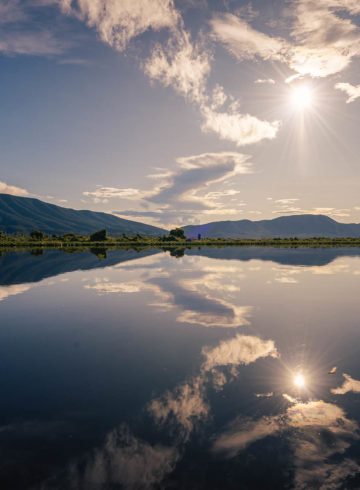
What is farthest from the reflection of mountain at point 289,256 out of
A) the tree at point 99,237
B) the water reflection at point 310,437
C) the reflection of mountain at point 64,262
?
the tree at point 99,237

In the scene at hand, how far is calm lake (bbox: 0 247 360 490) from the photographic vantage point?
20.7 ft

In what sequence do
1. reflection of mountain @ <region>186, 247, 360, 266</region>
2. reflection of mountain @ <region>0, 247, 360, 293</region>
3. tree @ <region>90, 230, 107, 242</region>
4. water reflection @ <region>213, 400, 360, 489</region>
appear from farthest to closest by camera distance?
tree @ <region>90, 230, 107, 242</region> → reflection of mountain @ <region>186, 247, 360, 266</region> → reflection of mountain @ <region>0, 247, 360, 293</region> → water reflection @ <region>213, 400, 360, 489</region>

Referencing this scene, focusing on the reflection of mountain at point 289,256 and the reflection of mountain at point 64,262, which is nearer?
the reflection of mountain at point 64,262

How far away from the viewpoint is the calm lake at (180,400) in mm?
6309

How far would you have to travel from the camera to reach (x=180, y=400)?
8.82 m

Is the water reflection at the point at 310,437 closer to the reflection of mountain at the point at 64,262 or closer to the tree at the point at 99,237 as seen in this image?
the reflection of mountain at the point at 64,262

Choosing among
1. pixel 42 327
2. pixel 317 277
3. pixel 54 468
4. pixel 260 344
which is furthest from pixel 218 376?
pixel 317 277

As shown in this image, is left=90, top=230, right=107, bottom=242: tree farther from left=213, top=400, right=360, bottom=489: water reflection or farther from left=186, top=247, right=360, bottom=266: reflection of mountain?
left=213, top=400, right=360, bottom=489: water reflection

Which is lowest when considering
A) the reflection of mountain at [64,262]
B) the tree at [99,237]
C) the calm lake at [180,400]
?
the calm lake at [180,400]

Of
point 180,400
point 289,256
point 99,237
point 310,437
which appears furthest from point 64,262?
point 99,237

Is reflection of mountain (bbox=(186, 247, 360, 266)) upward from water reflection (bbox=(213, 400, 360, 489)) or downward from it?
upward

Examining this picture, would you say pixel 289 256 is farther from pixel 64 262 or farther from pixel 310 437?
pixel 310 437

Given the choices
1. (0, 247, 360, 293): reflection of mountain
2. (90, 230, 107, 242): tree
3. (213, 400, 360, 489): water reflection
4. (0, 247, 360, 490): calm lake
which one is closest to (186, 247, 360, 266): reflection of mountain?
(0, 247, 360, 293): reflection of mountain

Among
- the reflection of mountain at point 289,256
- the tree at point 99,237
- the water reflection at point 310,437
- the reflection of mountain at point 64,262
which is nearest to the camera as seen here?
the water reflection at point 310,437
